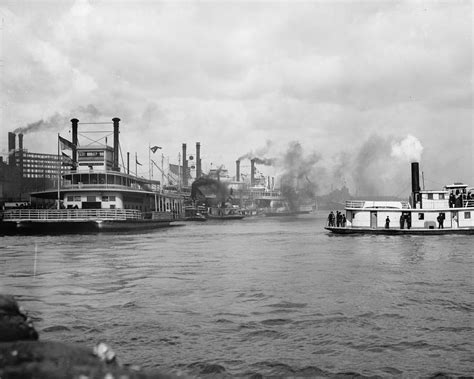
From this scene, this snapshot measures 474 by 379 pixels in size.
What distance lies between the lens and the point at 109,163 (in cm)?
7081

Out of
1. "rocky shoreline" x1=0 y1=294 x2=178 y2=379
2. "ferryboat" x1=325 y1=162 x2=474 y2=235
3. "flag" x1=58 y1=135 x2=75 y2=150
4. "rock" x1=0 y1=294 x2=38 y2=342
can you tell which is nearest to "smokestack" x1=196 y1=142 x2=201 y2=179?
"flag" x1=58 y1=135 x2=75 y2=150

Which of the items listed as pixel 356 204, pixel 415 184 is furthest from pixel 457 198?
pixel 356 204

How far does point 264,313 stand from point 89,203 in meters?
49.4

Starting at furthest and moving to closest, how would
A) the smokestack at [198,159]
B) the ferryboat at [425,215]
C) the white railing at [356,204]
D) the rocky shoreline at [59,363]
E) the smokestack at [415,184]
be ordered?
the smokestack at [198,159] → the white railing at [356,204] → the smokestack at [415,184] → the ferryboat at [425,215] → the rocky shoreline at [59,363]

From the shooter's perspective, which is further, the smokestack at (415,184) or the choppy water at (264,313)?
the smokestack at (415,184)

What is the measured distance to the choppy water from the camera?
366 inches

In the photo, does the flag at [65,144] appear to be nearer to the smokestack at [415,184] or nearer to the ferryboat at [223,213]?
the smokestack at [415,184]

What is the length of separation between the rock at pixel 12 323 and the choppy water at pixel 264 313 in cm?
492

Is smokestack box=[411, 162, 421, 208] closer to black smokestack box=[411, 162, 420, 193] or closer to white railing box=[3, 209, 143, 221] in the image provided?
black smokestack box=[411, 162, 420, 193]

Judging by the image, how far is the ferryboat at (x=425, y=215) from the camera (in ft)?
152

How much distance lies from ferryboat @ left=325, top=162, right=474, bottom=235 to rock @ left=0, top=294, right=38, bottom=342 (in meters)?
45.4

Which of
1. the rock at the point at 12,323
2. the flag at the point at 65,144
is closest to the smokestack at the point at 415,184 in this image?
the flag at the point at 65,144

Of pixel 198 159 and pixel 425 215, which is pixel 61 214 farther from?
pixel 198 159

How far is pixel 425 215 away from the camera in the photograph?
155ft
